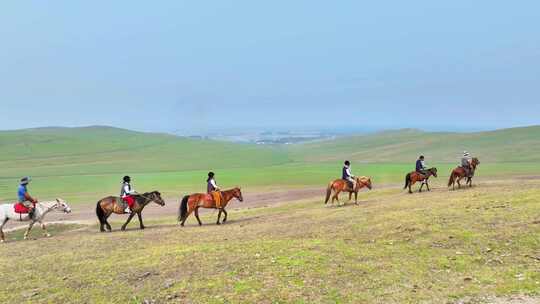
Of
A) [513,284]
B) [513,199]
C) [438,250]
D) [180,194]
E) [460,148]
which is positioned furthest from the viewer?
[460,148]

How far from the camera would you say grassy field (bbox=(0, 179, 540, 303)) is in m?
11.4

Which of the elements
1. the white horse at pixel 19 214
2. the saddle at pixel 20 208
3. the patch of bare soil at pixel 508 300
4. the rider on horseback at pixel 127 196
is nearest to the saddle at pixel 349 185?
the rider on horseback at pixel 127 196

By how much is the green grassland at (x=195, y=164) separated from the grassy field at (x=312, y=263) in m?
37.3

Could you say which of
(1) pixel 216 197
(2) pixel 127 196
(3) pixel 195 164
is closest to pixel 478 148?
(3) pixel 195 164

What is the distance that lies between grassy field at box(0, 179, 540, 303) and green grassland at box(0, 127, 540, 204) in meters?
37.3

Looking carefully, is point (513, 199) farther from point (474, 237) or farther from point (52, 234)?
point (52, 234)

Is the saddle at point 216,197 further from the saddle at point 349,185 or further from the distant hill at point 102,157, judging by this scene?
the distant hill at point 102,157

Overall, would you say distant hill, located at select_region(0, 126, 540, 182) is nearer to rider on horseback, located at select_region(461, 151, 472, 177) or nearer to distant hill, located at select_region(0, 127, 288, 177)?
distant hill, located at select_region(0, 127, 288, 177)

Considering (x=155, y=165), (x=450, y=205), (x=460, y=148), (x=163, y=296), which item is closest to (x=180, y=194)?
(x=450, y=205)

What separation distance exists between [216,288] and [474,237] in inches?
393

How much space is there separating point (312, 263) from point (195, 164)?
342ft

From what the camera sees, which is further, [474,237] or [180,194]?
[180,194]

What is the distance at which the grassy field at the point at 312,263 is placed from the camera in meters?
11.4

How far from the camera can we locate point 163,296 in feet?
38.7
